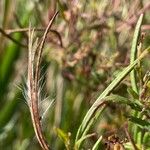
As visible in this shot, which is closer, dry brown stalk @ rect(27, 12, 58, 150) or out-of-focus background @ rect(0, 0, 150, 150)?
dry brown stalk @ rect(27, 12, 58, 150)

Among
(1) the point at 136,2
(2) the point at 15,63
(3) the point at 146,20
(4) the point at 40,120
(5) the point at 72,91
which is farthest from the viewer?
(2) the point at 15,63

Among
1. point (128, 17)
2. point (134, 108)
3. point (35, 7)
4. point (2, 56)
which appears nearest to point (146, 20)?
point (128, 17)

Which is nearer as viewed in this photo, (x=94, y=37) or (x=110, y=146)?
(x=110, y=146)

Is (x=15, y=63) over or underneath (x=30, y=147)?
over

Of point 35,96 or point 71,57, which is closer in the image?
point 35,96

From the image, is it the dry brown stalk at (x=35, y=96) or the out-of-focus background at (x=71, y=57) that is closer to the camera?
the dry brown stalk at (x=35, y=96)

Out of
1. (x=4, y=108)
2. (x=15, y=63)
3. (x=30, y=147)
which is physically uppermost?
(x=15, y=63)

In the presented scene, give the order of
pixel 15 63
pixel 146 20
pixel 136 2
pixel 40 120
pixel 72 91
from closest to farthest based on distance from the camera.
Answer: pixel 40 120
pixel 136 2
pixel 146 20
pixel 72 91
pixel 15 63

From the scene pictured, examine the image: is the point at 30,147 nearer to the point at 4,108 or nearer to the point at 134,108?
the point at 4,108
